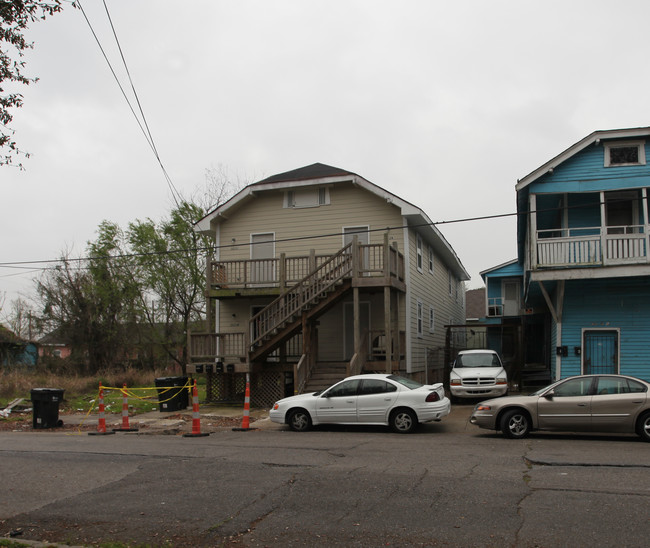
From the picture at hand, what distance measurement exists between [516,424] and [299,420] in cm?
501

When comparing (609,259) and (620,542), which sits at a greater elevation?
(609,259)

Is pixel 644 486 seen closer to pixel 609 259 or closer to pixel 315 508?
pixel 315 508

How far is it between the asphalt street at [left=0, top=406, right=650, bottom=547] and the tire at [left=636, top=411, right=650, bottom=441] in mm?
175

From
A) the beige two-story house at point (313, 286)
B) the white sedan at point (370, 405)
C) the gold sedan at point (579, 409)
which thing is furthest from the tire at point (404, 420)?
the beige two-story house at point (313, 286)

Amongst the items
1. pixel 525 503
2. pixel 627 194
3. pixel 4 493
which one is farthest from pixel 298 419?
pixel 627 194

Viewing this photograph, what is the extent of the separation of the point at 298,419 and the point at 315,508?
794 centimetres

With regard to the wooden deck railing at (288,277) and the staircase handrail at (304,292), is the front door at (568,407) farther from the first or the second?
the staircase handrail at (304,292)

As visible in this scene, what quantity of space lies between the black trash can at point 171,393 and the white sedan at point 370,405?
623cm

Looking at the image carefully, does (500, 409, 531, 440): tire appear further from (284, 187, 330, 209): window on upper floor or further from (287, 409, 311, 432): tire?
(284, 187, 330, 209): window on upper floor

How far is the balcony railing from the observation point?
1753 centimetres

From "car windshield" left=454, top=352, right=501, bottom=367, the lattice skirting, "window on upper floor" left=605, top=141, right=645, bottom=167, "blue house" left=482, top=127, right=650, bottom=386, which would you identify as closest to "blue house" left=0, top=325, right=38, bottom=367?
the lattice skirting

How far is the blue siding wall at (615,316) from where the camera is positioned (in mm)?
18625

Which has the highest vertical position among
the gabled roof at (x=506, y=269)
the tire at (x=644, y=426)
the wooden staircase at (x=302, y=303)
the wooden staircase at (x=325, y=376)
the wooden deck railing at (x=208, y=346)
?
the gabled roof at (x=506, y=269)

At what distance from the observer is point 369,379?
14516mm
